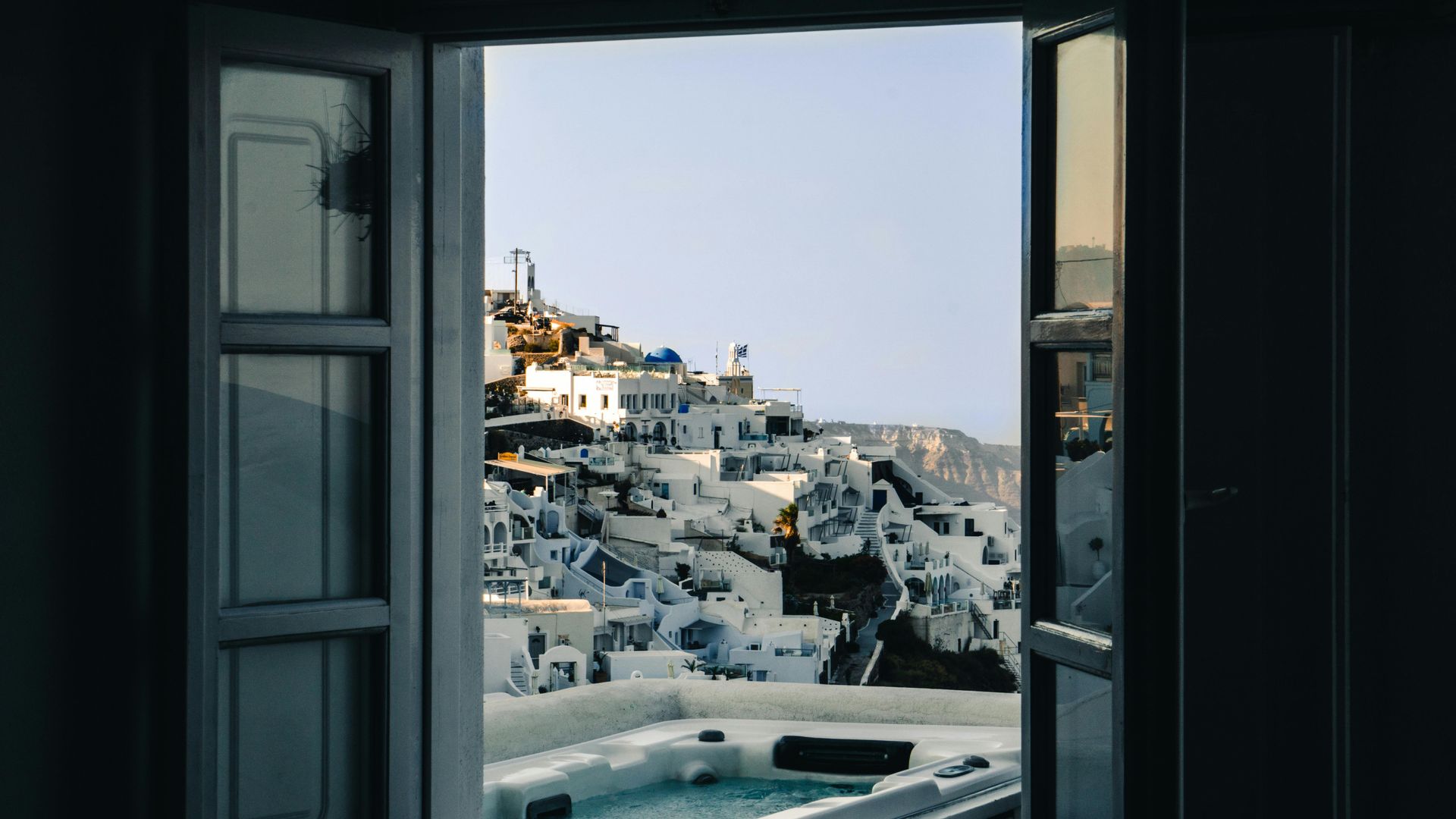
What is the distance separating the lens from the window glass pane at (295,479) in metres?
1.51

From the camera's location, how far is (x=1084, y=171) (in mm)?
1386

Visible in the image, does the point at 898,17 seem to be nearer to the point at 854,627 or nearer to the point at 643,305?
the point at 854,627

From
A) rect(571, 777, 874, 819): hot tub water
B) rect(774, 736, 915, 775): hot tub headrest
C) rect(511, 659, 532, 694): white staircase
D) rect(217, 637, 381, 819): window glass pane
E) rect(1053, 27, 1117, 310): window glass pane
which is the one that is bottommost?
rect(511, 659, 532, 694): white staircase

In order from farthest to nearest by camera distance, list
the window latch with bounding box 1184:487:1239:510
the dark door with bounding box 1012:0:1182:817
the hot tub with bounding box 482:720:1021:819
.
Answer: the hot tub with bounding box 482:720:1021:819 → the window latch with bounding box 1184:487:1239:510 → the dark door with bounding box 1012:0:1182:817

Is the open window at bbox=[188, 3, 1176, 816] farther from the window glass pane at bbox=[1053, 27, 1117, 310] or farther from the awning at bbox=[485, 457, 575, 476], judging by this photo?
the awning at bbox=[485, 457, 575, 476]

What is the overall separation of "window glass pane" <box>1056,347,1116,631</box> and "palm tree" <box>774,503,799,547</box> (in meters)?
14.8

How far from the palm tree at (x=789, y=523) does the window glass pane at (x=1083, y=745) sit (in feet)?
48.6

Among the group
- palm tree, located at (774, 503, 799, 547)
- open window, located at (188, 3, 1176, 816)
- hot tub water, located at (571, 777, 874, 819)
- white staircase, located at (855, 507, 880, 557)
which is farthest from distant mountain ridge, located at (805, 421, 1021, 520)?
open window, located at (188, 3, 1176, 816)

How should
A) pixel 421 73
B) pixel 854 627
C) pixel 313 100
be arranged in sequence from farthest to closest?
pixel 854 627 < pixel 421 73 < pixel 313 100

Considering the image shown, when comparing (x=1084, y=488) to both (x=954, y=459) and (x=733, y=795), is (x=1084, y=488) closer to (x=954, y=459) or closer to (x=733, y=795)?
(x=733, y=795)

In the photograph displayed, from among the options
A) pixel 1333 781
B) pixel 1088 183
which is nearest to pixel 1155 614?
pixel 1088 183

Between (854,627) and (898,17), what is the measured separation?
592 inches

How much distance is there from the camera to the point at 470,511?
5.95 ft

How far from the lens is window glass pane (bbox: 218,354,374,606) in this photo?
1511mm
